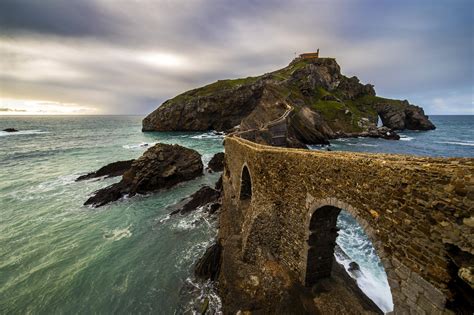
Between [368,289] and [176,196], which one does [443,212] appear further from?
[176,196]

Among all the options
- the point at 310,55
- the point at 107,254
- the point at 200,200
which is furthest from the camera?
the point at 310,55

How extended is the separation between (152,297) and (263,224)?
6838 mm

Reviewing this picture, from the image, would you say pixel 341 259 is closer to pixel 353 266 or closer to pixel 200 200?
pixel 353 266

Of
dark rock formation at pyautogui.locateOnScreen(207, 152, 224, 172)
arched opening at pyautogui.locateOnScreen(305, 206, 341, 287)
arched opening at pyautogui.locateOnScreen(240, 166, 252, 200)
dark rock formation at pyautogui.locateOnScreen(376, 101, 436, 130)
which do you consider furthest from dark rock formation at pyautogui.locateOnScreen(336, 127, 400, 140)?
arched opening at pyautogui.locateOnScreen(305, 206, 341, 287)

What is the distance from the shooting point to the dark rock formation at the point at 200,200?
2167 cm

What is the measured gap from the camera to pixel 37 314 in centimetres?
1130

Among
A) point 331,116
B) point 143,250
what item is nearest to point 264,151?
point 143,250

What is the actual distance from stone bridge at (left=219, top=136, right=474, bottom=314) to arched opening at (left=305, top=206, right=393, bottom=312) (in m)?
0.06

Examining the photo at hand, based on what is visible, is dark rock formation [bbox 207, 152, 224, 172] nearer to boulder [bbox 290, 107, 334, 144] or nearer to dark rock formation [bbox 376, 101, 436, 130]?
boulder [bbox 290, 107, 334, 144]

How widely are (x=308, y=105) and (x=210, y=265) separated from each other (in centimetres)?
6879

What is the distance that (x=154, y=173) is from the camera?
90.4ft

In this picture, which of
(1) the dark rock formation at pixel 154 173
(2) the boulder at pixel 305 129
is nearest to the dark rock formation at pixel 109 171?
(1) the dark rock formation at pixel 154 173

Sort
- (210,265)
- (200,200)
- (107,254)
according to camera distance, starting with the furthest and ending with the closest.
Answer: (200,200)
(107,254)
(210,265)

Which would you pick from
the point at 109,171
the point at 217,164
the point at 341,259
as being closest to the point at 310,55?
the point at 217,164
